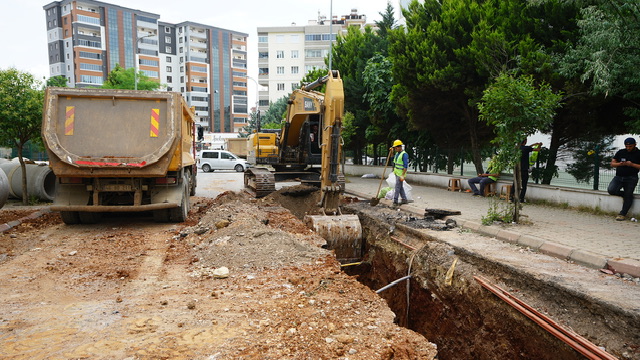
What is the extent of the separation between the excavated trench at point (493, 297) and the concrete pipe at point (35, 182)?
9.61m

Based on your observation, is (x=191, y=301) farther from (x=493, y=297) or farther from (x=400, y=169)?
(x=400, y=169)

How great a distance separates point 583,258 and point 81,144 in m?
8.77

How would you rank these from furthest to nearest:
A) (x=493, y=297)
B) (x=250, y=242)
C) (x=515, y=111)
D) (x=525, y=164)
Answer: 1. (x=525, y=164)
2. (x=515, y=111)
3. (x=250, y=242)
4. (x=493, y=297)

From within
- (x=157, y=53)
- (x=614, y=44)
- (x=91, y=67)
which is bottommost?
(x=614, y=44)

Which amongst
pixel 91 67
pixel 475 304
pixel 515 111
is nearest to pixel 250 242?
pixel 475 304

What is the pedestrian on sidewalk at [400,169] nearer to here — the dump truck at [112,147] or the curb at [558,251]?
the curb at [558,251]

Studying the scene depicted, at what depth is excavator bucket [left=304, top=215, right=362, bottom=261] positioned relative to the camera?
862 cm

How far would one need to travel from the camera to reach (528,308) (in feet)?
15.9

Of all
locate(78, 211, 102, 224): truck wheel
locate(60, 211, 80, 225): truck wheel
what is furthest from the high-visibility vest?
locate(60, 211, 80, 225): truck wheel

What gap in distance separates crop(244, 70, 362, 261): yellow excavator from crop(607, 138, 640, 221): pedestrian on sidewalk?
17.1ft

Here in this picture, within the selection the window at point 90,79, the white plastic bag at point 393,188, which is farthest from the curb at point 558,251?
the window at point 90,79

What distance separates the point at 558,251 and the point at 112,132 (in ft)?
26.7

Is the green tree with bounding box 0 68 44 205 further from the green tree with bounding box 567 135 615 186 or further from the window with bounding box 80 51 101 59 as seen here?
the window with bounding box 80 51 101 59

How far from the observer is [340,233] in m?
8.74
